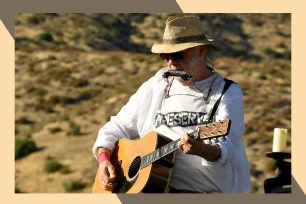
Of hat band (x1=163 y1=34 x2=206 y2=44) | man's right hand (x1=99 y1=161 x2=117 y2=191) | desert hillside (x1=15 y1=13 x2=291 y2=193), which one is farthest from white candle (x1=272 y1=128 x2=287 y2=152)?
desert hillside (x1=15 y1=13 x2=291 y2=193)

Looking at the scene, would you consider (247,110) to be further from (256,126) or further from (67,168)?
(67,168)

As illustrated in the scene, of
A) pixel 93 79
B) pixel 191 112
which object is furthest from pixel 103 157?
pixel 93 79

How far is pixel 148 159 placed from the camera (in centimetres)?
544

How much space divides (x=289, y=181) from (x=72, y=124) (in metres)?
21.6

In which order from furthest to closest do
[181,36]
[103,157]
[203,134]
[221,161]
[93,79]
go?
1. [93,79]
2. [103,157]
3. [181,36]
4. [221,161]
5. [203,134]

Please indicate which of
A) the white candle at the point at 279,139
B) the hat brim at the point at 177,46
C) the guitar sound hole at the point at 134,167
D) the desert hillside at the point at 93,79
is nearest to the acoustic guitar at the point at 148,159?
the guitar sound hole at the point at 134,167

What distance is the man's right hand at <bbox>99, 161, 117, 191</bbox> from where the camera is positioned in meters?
5.71

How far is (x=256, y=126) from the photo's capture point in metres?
26.8

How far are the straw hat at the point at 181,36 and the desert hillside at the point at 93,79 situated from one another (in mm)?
14899

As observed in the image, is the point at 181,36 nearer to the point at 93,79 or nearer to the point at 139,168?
the point at 139,168

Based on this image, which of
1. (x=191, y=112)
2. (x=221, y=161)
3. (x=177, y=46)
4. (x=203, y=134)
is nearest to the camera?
(x=203, y=134)

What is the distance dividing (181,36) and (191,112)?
1.57 ft

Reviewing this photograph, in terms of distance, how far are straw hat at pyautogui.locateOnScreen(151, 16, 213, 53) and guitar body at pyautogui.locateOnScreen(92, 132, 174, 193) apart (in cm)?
45

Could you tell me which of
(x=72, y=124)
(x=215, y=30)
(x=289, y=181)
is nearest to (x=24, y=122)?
(x=72, y=124)
